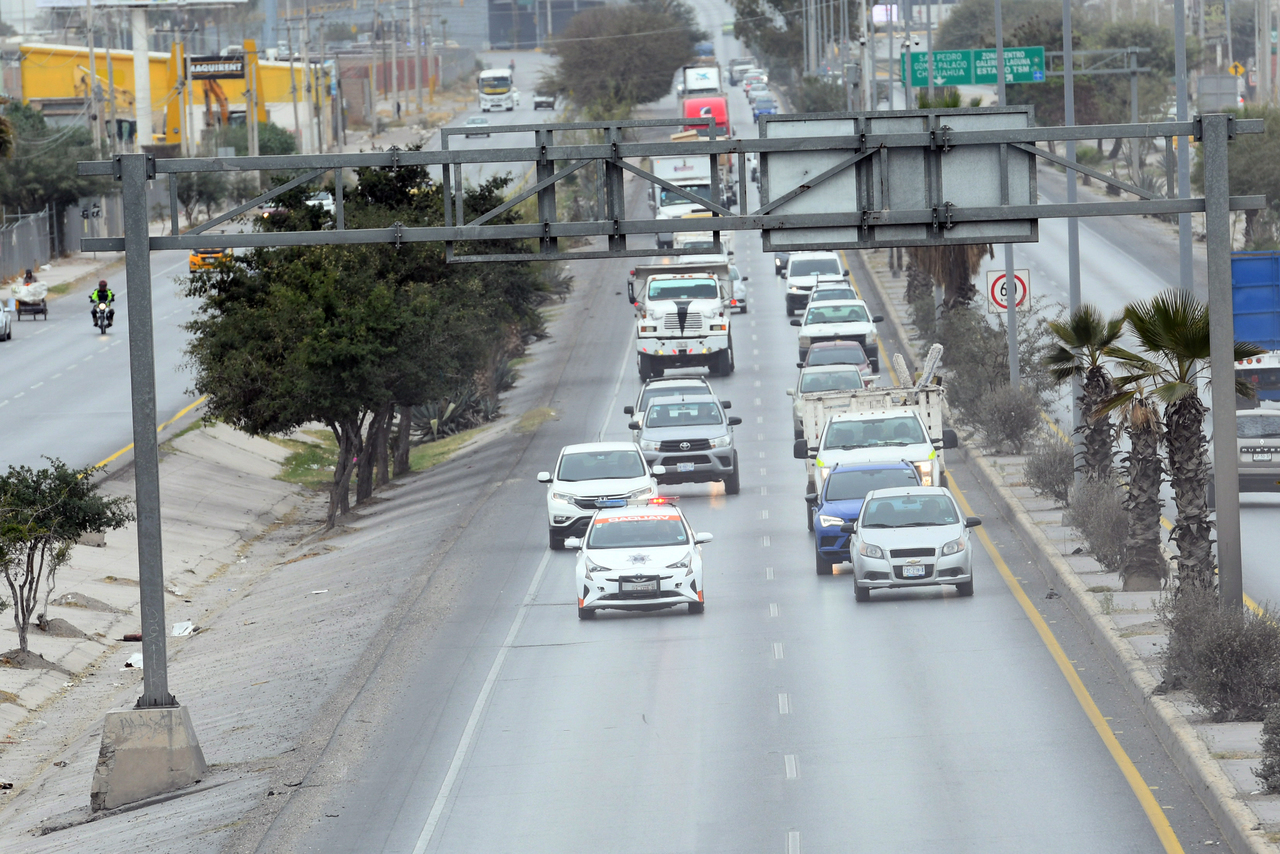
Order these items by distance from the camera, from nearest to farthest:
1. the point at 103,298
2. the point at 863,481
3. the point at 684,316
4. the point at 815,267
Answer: the point at 863,481 → the point at 684,316 → the point at 815,267 → the point at 103,298

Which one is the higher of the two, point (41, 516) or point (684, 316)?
point (684, 316)

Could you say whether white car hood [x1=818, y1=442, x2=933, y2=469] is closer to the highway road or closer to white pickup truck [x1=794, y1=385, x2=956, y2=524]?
white pickup truck [x1=794, y1=385, x2=956, y2=524]

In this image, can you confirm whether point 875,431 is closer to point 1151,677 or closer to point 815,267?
point 1151,677

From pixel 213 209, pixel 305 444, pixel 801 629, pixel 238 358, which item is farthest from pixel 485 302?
pixel 213 209

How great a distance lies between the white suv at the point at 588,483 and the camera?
96.7ft

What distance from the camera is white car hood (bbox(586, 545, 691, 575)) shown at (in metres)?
23.7

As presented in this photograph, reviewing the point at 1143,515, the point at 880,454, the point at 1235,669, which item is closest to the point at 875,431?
the point at 880,454

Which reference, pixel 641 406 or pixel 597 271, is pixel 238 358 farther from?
pixel 597 271

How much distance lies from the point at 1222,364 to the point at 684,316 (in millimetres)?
29474

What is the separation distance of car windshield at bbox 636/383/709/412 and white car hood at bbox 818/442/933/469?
21.7ft

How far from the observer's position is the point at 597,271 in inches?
3019

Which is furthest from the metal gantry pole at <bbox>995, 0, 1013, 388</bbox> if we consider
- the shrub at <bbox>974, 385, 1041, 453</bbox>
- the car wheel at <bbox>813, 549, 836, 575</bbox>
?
the car wheel at <bbox>813, 549, 836, 575</bbox>

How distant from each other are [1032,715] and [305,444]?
39792 mm

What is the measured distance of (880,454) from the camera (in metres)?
29.9
